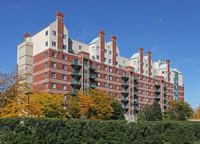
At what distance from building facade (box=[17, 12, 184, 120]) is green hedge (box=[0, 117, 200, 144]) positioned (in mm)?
22810

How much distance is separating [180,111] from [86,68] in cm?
4169

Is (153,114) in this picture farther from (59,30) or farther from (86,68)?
(59,30)

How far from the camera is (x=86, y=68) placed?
6431 centimetres

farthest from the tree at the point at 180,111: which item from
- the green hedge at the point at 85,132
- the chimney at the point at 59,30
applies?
the green hedge at the point at 85,132

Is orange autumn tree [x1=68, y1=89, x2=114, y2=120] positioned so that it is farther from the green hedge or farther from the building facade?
the green hedge

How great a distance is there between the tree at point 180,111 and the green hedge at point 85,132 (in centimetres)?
5615

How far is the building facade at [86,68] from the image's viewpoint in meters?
57.2

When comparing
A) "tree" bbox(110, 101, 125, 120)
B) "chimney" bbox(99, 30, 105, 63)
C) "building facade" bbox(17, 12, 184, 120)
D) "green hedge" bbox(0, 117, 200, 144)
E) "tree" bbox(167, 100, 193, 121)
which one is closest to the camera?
"green hedge" bbox(0, 117, 200, 144)

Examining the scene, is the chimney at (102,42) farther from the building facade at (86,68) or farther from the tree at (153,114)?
the tree at (153,114)

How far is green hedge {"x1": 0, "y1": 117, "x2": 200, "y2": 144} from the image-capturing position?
18.5m

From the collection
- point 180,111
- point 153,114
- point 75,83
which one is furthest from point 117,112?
point 180,111

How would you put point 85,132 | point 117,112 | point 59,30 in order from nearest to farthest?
1. point 85,132
2. point 117,112
3. point 59,30

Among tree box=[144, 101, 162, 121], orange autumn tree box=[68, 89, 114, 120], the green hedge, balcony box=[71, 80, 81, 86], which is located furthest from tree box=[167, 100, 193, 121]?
the green hedge

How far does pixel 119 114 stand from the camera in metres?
58.3
